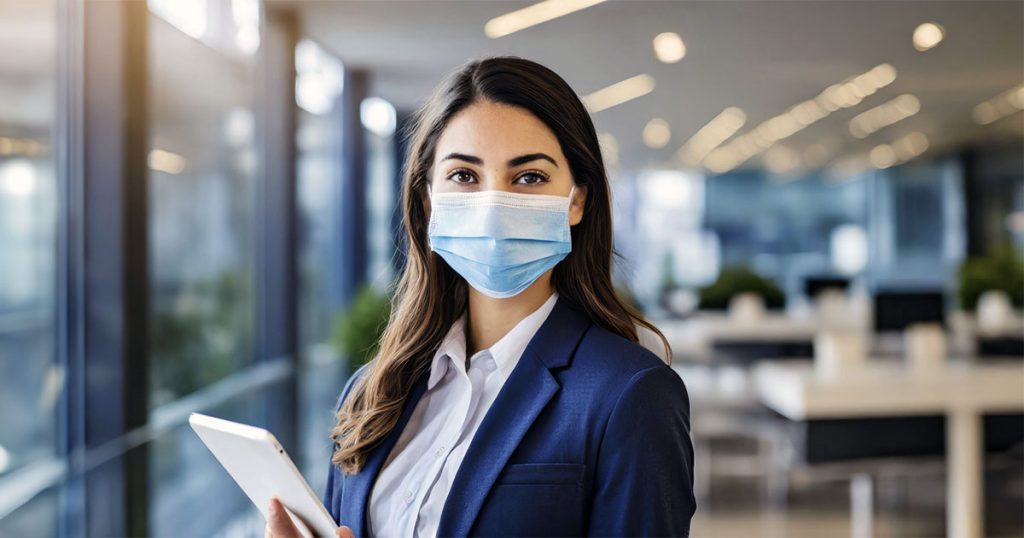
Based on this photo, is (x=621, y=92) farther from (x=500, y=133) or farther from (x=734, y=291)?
(x=734, y=291)

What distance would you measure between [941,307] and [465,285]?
151 inches

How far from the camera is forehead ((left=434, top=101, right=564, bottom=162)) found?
1480 millimetres

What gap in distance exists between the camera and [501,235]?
1.50 m

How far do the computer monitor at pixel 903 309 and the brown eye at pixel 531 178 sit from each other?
3.72 m

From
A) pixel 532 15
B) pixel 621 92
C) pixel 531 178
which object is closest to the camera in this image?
pixel 531 178

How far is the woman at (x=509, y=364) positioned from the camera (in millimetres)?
1323

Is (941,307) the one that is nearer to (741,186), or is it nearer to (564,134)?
(564,134)

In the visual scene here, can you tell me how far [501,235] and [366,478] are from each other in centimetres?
48

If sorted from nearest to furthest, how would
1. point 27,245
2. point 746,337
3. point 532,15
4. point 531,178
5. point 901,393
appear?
point 531,178 → point 532,15 → point 27,245 → point 901,393 → point 746,337

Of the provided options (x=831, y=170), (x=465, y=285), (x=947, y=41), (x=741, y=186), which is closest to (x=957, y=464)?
(x=947, y=41)

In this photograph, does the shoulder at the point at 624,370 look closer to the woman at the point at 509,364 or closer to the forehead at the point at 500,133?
the woman at the point at 509,364

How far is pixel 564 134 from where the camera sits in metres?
1.51

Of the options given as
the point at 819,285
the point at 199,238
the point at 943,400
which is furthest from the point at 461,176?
the point at 819,285

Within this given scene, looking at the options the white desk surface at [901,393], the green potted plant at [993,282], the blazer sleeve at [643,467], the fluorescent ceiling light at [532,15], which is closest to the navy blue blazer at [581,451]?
the blazer sleeve at [643,467]
